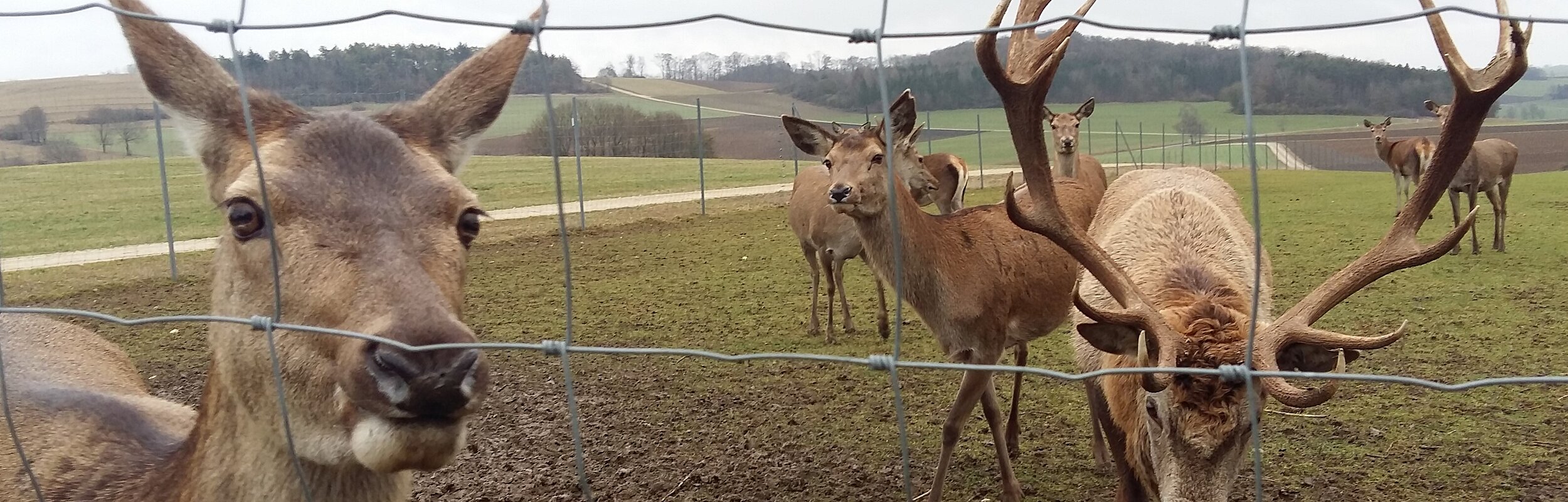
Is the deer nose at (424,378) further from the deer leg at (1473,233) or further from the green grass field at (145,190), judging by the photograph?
the deer leg at (1473,233)

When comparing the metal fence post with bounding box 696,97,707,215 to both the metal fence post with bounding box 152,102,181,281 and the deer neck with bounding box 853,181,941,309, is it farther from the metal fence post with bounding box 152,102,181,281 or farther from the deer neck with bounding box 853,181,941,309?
the deer neck with bounding box 853,181,941,309

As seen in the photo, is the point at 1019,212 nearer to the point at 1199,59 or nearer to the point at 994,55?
the point at 994,55

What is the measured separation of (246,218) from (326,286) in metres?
0.29

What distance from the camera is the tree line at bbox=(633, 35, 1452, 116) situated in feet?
52.2

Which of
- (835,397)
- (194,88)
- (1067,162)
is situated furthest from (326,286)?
(1067,162)

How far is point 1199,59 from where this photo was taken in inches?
781

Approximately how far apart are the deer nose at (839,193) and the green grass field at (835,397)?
1.38 metres

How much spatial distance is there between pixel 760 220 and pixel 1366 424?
13.2 metres

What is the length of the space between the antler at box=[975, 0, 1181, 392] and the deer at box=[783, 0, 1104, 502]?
1.53 meters

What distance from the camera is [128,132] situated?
12047 millimetres

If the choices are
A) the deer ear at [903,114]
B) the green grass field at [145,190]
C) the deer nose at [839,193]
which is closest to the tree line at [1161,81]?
the green grass field at [145,190]

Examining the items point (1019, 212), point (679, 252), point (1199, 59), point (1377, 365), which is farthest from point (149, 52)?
→ point (1199, 59)

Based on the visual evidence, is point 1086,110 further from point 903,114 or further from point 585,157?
point 585,157

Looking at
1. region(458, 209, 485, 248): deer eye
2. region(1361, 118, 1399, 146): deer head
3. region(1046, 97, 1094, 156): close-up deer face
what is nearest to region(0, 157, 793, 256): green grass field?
region(1046, 97, 1094, 156): close-up deer face
